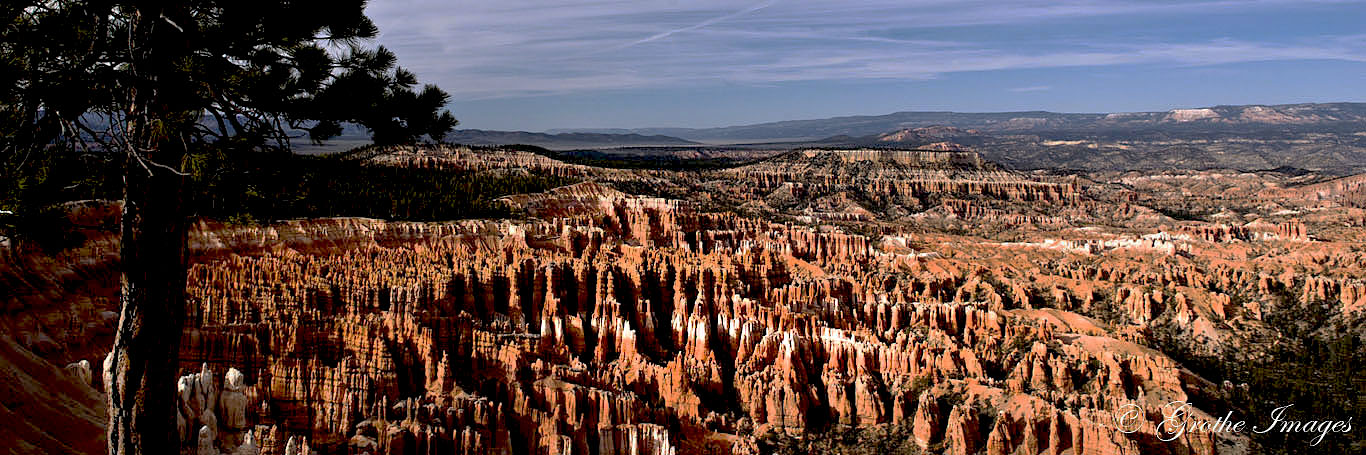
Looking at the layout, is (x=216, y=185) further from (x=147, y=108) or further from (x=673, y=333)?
(x=673, y=333)

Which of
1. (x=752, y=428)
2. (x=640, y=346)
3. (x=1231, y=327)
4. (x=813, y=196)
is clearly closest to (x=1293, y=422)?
(x=1231, y=327)

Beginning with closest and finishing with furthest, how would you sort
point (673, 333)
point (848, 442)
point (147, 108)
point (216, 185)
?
point (147, 108) < point (216, 185) < point (848, 442) < point (673, 333)

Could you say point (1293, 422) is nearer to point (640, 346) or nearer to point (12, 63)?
point (640, 346)

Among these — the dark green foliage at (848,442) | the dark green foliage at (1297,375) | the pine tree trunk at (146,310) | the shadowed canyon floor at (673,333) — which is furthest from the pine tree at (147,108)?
the dark green foliage at (1297,375)

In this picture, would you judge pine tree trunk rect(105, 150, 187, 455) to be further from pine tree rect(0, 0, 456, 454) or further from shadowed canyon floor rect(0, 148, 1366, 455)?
shadowed canyon floor rect(0, 148, 1366, 455)

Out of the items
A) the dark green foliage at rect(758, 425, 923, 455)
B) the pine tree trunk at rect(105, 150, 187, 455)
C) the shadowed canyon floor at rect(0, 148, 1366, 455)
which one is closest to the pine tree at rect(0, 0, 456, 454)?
the pine tree trunk at rect(105, 150, 187, 455)

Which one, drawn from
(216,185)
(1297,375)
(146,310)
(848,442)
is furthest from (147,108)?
(1297,375)

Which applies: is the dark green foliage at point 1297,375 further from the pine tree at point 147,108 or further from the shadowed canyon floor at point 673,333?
the pine tree at point 147,108
